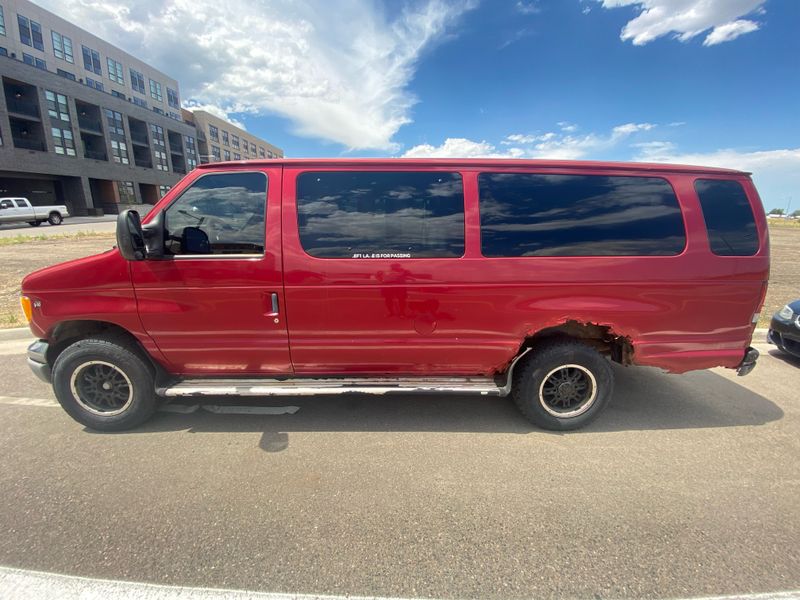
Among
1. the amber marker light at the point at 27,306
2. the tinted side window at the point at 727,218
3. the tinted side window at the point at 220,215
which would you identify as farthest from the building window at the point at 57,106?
the tinted side window at the point at 727,218

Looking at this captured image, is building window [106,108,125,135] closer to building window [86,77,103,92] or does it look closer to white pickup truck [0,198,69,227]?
building window [86,77,103,92]

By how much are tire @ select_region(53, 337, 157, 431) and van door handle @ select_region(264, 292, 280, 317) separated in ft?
3.86

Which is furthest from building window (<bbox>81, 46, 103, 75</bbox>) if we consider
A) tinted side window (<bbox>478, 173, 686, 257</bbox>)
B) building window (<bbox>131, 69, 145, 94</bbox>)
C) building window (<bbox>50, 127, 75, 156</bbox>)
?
tinted side window (<bbox>478, 173, 686, 257</bbox>)

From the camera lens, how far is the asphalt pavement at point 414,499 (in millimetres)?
1854

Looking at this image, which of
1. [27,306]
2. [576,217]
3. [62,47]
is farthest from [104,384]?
[62,47]

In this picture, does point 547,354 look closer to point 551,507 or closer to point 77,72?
point 551,507

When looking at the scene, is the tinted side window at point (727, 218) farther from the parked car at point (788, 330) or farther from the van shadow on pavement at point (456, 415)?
the parked car at point (788, 330)

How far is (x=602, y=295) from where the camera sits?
2865 mm

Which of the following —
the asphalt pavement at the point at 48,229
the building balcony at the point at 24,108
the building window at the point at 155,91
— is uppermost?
the building window at the point at 155,91

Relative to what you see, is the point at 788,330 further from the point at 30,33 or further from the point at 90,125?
the point at 30,33

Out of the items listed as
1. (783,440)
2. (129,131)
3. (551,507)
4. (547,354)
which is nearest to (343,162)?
(547,354)

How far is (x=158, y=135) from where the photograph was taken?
50.4m

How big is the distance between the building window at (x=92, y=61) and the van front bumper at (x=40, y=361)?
60788mm

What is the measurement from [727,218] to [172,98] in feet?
242
